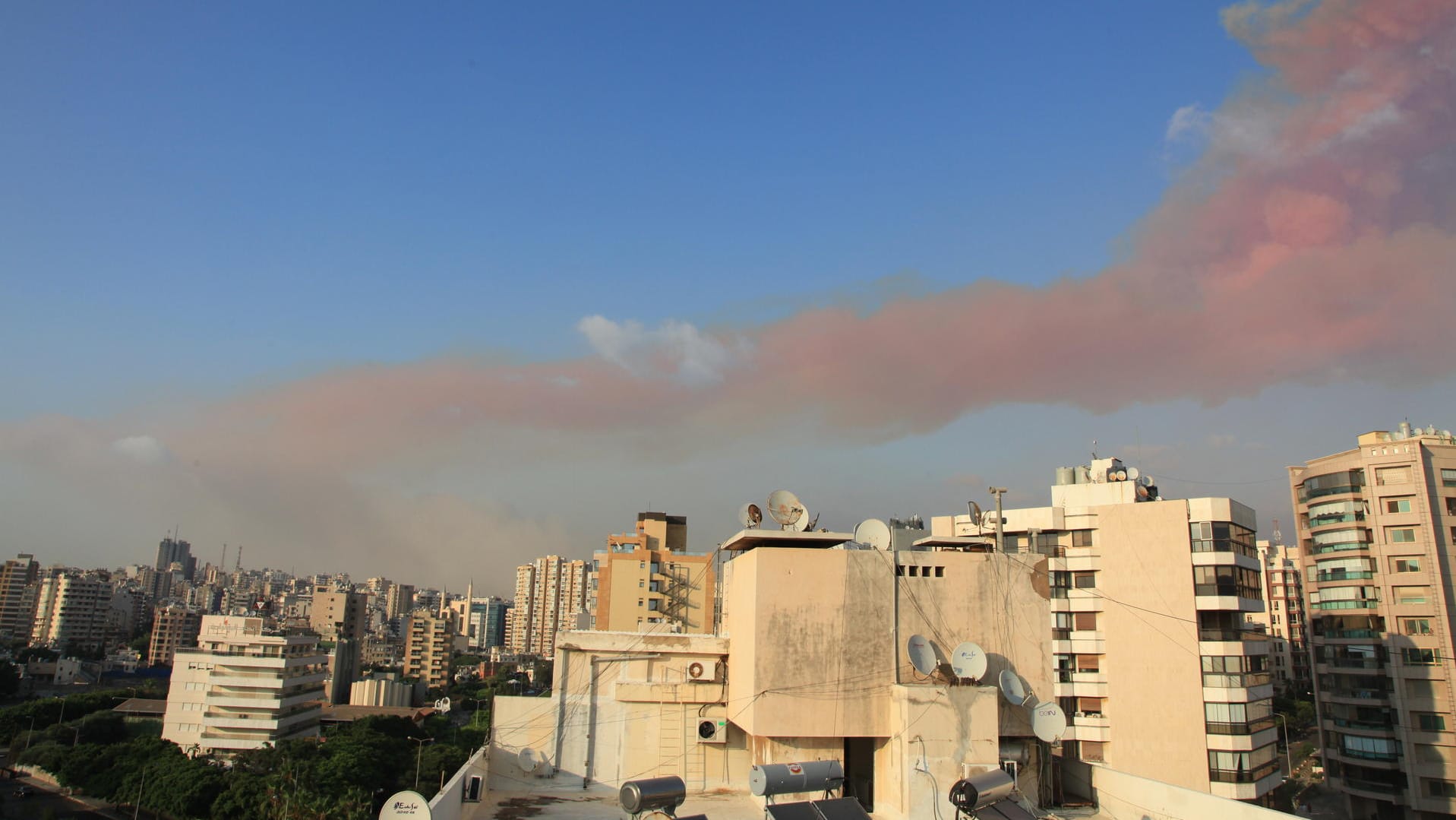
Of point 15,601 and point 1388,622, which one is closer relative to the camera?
point 1388,622

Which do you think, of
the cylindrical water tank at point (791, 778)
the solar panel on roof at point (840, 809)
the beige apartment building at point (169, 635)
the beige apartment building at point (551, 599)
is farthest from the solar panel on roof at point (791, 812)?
the beige apartment building at point (169, 635)

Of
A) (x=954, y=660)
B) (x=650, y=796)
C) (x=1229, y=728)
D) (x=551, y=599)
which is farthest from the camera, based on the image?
(x=551, y=599)

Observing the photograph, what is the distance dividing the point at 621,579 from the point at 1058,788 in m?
64.7

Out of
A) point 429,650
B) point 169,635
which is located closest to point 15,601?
point 169,635

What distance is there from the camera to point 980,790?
14.2 metres

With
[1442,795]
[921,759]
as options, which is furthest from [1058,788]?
[1442,795]

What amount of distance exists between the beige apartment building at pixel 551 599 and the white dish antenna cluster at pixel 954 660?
15654 cm

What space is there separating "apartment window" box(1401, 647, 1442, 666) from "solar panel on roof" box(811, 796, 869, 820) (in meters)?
50.1

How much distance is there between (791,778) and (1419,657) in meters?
50.3

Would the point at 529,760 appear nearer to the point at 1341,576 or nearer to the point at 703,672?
the point at 703,672

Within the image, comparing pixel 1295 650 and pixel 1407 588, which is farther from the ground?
pixel 1407 588

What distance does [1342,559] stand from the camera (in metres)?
50.6

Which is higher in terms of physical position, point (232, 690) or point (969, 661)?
point (969, 661)

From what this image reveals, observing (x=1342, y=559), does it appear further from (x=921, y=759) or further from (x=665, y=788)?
(x=665, y=788)
